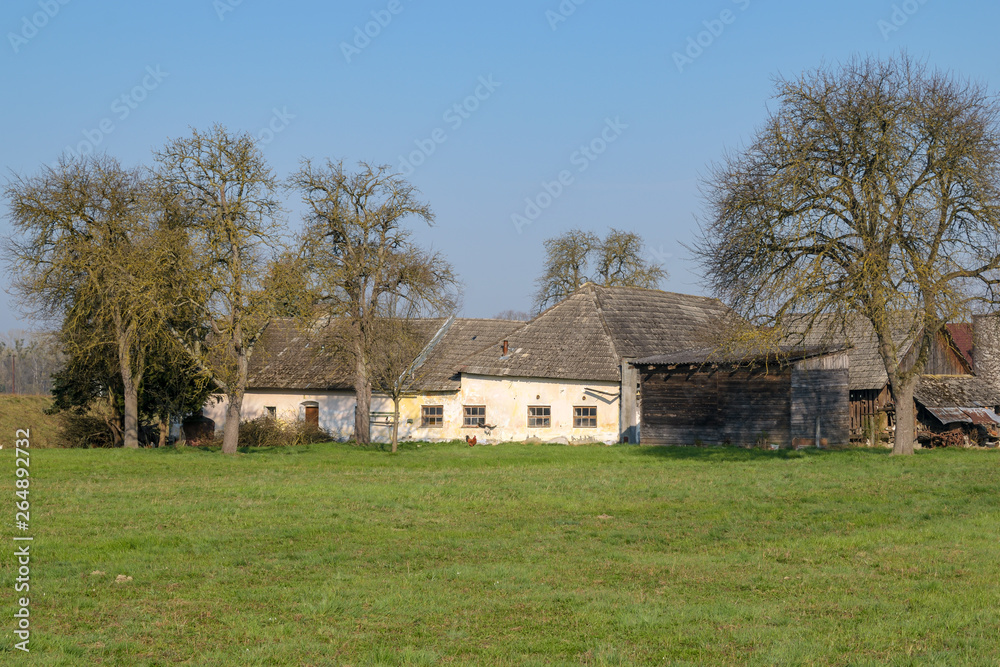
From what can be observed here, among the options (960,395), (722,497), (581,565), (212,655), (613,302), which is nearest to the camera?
(212,655)

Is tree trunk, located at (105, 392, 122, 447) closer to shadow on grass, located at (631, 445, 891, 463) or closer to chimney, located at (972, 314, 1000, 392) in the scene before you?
shadow on grass, located at (631, 445, 891, 463)

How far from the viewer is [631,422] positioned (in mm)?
37938

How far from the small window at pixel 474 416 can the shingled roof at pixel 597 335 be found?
1.63 m

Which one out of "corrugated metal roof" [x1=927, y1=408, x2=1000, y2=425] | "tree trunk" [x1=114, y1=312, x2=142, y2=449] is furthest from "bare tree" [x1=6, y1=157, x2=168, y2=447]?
"corrugated metal roof" [x1=927, y1=408, x2=1000, y2=425]

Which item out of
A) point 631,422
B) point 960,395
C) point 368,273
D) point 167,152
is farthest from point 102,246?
point 960,395

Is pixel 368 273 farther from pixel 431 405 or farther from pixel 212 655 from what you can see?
pixel 212 655

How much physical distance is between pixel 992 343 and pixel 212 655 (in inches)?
1570

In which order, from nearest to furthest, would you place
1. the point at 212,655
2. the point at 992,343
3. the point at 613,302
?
the point at 212,655 < the point at 992,343 < the point at 613,302

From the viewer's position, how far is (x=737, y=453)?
29344 millimetres

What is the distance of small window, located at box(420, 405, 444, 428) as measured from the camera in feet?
133

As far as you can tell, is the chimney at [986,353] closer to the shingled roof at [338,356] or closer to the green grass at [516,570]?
the green grass at [516,570]

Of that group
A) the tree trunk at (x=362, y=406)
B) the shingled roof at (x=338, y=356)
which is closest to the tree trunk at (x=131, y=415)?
the shingled roof at (x=338, y=356)

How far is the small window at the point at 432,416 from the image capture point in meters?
40.5

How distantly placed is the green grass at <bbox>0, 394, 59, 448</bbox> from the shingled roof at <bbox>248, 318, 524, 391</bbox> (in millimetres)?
9911
